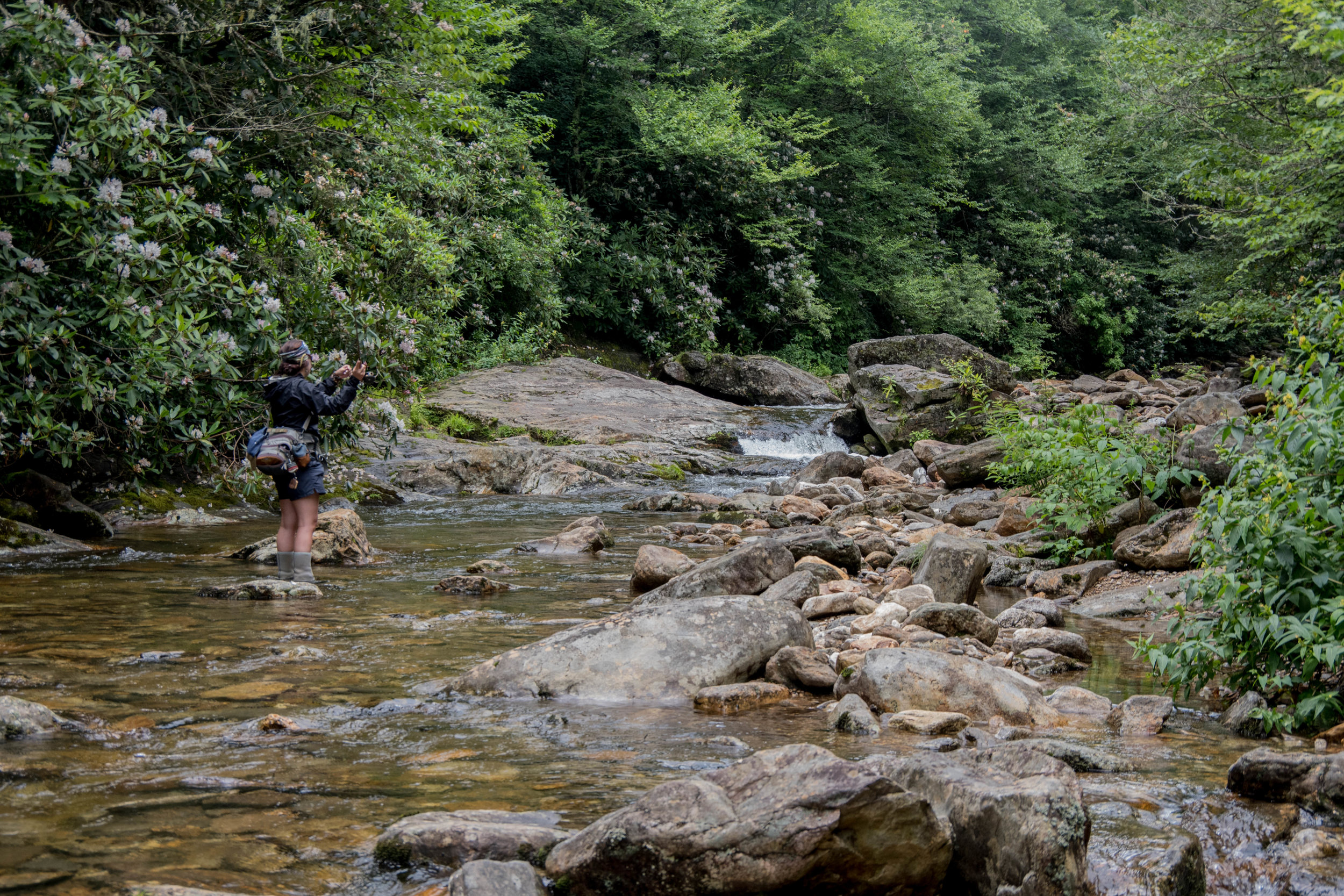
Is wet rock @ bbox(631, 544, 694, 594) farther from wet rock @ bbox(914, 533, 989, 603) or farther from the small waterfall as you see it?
the small waterfall

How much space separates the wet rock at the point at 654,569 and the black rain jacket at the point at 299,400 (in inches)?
94.3

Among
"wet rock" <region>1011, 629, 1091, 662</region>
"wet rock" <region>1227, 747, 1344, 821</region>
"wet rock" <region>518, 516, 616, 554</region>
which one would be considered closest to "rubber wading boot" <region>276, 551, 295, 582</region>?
"wet rock" <region>518, 516, 616, 554</region>

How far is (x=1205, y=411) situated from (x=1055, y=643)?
5095 mm

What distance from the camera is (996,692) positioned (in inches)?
155

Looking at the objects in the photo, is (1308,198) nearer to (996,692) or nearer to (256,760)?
(996,692)


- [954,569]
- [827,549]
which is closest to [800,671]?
[954,569]

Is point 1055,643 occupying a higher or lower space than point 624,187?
lower

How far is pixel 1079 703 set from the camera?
13.4 ft

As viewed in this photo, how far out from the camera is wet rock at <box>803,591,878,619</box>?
578 cm

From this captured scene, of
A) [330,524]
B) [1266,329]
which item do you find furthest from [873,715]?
[1266,329]

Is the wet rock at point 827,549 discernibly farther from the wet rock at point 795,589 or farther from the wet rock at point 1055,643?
the wet rock at point 1055,643

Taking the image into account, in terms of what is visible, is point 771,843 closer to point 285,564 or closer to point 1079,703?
point 1079,703

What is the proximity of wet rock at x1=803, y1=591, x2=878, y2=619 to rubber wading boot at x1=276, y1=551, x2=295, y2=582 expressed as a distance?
12.1 ft

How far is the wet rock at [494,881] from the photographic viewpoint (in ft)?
6.95
